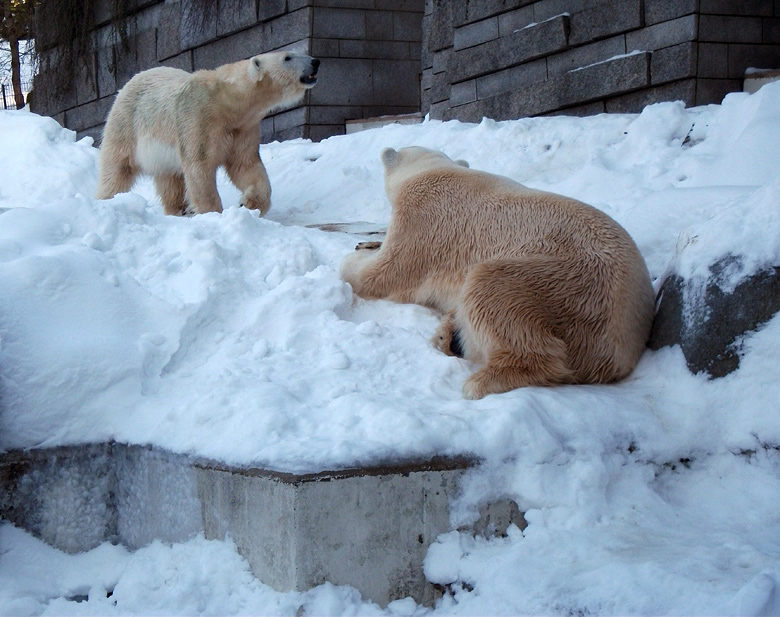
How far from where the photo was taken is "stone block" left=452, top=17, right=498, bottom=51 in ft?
25.8

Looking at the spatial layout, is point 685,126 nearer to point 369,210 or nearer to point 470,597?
point 369,210

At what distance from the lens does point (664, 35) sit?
21.1 feet

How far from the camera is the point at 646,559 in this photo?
232 cm

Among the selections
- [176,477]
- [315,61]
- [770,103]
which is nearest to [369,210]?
[315,61]

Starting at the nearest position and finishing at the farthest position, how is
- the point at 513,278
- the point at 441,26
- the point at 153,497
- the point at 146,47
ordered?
1. the point at 153,497
2. the point at 513,278
3. the point at 441,26
4. the point at 146,47

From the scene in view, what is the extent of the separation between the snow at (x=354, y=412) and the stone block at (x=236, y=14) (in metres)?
6.45

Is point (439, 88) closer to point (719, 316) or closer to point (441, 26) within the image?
point (441, 26)

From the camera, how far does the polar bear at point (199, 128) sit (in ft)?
19.7

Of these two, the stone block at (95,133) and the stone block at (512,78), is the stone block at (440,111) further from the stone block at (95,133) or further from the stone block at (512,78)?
the stone block at (95,133)

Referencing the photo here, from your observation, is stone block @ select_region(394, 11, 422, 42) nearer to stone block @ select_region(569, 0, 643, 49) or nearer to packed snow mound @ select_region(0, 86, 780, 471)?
stone block @ select_region(569, 0, 643, 49)

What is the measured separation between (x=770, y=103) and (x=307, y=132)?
580cm

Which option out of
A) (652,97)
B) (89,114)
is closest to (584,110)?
(652,97)

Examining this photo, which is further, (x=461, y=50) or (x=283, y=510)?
(x=461, y=50)

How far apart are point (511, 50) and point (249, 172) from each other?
2.89m
